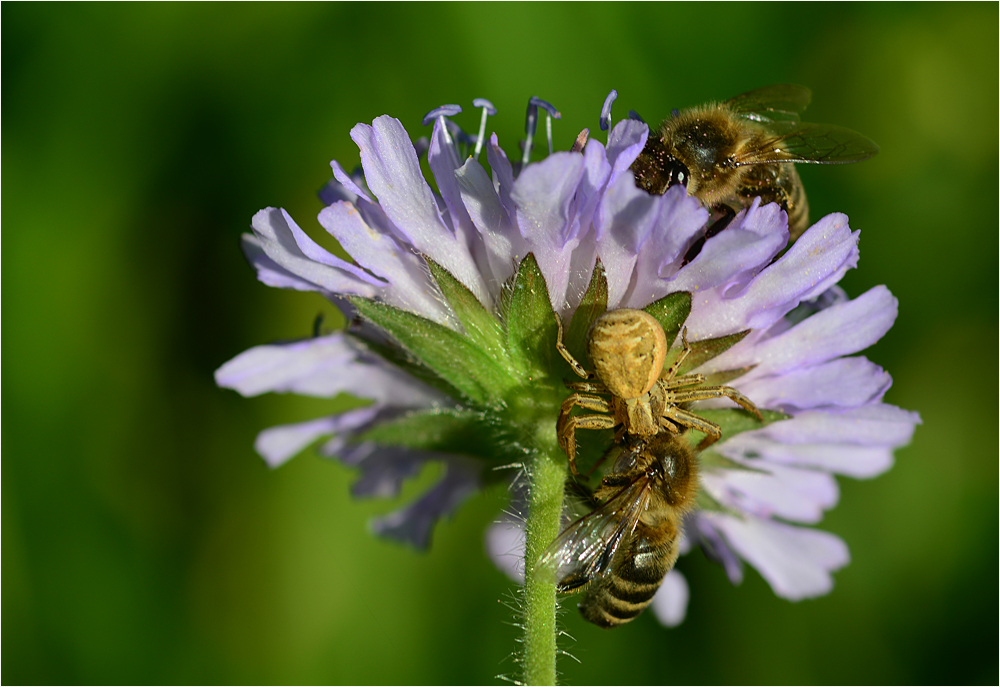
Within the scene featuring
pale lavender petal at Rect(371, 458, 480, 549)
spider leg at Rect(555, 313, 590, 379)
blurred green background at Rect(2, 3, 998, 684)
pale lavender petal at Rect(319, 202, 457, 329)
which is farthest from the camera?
blurred green background at Rect(2, 3, 998, 684)

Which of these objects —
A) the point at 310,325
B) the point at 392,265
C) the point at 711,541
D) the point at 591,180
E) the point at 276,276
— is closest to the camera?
the point at 591,180

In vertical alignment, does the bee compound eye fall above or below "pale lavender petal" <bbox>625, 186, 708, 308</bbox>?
above

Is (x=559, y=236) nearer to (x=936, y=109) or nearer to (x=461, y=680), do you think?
(x=461, y=680)

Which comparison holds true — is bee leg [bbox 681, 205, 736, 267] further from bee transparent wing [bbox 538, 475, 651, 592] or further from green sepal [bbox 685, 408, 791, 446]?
bee transparent wing [bbox 538, 475, 651, 592]

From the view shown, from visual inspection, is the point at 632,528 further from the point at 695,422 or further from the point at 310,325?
the point at 310,325

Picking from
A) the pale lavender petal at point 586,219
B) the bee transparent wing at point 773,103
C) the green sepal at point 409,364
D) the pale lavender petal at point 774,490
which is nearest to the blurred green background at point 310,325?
the pale lavender petal at point 774,490

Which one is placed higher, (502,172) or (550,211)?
(502,172)

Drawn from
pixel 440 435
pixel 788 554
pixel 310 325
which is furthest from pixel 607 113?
pixel 310 325

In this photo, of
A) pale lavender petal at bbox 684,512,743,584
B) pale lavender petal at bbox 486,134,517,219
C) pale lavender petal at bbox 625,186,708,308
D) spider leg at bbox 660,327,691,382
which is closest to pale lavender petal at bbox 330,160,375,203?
pale lavender petal at bbox 486,134,517,219
